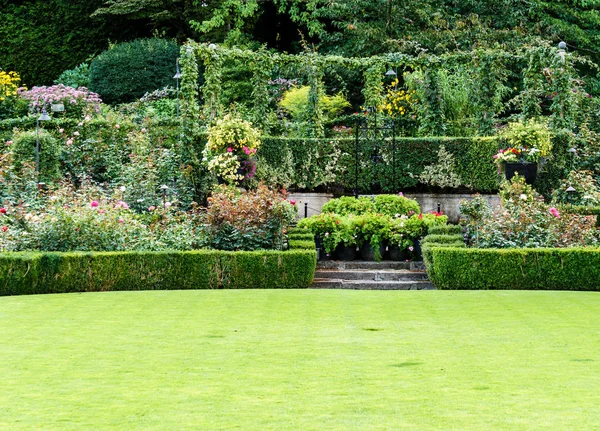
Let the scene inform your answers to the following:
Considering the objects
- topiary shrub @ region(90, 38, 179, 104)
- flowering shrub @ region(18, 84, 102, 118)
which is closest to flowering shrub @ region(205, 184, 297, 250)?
flowering shrub @ region(18, 84, 102, 118)

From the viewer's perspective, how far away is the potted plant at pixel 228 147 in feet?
57.3

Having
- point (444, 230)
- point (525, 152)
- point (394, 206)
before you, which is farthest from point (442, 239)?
point (525, 152)

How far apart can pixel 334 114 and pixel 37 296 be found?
541 inches

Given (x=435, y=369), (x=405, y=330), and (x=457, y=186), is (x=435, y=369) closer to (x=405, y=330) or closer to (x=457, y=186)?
(x=405, y=330)

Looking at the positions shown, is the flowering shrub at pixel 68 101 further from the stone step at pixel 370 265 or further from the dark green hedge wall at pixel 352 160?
the stone step at pixel 370 265

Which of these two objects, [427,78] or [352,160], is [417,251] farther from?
[427,78]

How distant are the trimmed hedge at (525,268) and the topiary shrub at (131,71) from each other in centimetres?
1440

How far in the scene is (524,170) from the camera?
1748 centimetres

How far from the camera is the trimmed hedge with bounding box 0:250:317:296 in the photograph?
12.2 metres

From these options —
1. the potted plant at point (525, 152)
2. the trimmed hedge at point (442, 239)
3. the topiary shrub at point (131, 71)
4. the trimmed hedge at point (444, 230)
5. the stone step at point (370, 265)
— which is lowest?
the stone step at point (370, 265)

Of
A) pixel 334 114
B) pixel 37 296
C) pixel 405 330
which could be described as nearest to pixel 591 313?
pixel 405 330

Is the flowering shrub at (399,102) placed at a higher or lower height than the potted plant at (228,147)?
higher

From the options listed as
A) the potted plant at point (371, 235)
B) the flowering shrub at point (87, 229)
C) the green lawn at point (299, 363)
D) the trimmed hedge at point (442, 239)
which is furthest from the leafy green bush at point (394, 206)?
the green lawn at point (299, 363)

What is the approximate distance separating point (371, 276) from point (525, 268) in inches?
87.8
